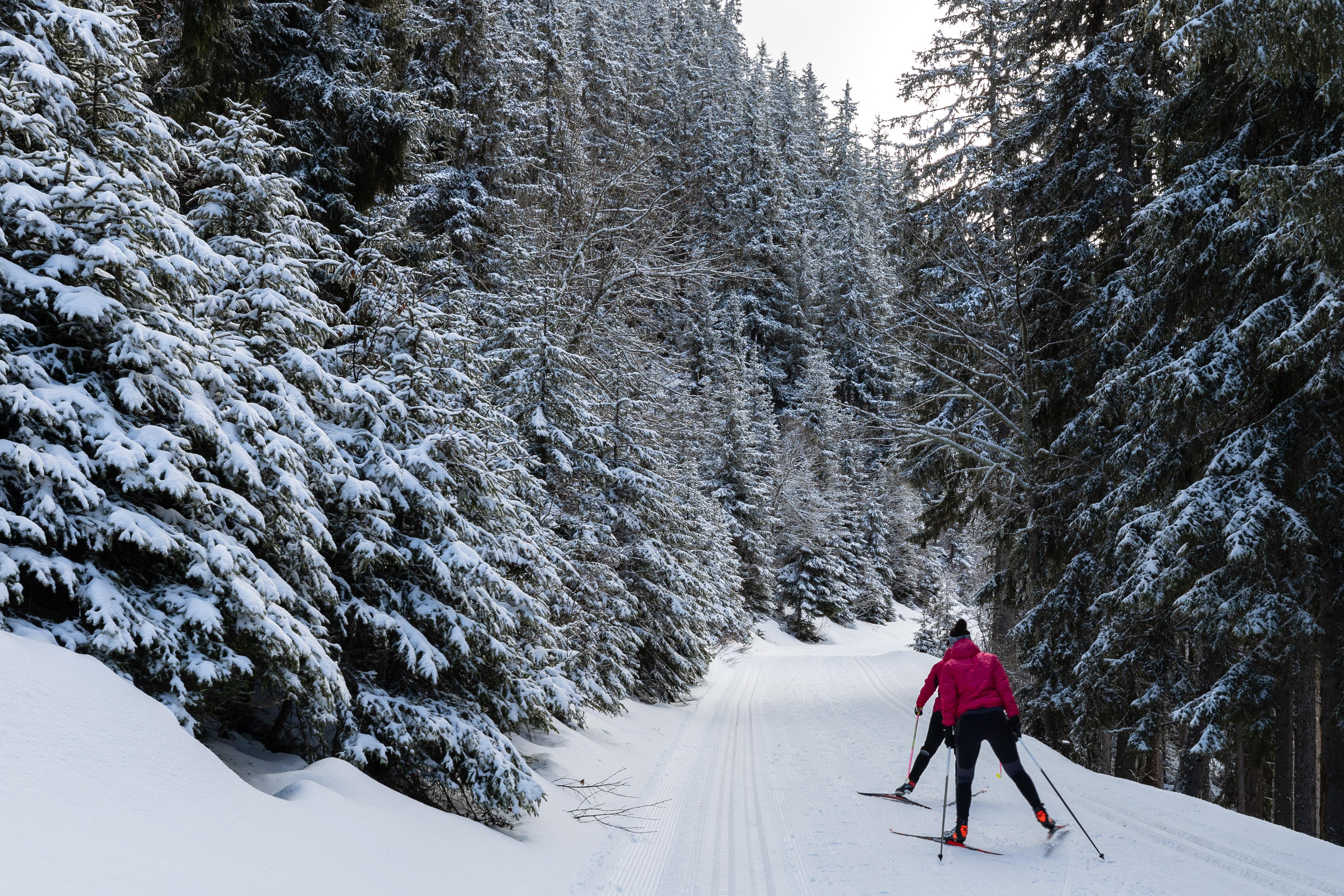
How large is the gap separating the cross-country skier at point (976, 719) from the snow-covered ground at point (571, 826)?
37cm

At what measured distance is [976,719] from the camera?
6.63 m

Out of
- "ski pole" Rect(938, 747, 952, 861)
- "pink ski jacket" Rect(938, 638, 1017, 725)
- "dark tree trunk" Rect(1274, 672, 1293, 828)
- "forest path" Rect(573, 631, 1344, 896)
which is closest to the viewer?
"forest path" Rect(573, 631, 1344, 896)

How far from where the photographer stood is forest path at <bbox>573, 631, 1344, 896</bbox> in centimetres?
532

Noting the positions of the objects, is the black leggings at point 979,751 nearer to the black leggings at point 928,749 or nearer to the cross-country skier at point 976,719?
the cross-country skier at point 976,719

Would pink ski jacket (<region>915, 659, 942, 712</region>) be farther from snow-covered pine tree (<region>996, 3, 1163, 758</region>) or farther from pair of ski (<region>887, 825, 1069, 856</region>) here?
snow-covered pine tree (<region>996, 3, 1163, 758</region>)

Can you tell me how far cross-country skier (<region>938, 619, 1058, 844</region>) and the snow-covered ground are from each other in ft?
1.22

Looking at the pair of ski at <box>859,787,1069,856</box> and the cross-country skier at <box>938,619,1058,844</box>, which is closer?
the pair of ski at <box>859,787,1069,856</box>

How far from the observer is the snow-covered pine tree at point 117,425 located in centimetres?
361

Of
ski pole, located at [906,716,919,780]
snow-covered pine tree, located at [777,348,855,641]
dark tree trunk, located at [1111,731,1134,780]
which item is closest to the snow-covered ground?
ski pole, located at [906,716,919,780]

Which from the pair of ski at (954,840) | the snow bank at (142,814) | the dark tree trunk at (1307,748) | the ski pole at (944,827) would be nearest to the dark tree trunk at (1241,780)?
the dark tree trunk at (1307,748)

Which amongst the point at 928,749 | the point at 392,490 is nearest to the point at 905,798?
the point at 928,749

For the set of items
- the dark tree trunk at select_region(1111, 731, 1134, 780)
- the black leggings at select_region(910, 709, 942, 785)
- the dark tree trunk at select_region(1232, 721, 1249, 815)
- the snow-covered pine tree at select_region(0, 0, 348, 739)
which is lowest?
the dark tree trunk at select_region(1232, 721, 1249, 815)

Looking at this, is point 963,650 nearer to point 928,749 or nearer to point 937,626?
point 928,749

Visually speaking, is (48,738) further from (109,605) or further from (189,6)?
(189,6)
